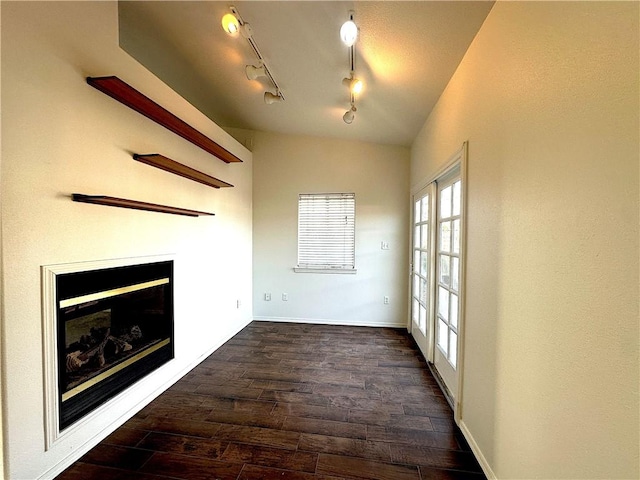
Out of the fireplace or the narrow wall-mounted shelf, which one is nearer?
the fireplace

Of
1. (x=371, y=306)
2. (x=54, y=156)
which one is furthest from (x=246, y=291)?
(x=54, y=156)

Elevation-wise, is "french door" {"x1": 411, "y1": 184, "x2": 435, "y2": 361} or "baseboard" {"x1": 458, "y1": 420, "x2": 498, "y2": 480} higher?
"french door" {"x1": 411, "y1": 184, "x2": 435, "y2": 361}

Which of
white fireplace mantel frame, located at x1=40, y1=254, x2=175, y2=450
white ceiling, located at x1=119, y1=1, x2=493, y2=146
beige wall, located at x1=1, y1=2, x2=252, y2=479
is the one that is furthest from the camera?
white ceiling, located at x1=119, y1=1, x2=493, y2=146

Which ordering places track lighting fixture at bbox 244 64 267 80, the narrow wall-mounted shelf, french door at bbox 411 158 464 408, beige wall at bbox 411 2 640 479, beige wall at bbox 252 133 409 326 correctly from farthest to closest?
beige wall at bbox 252 133 409 326, track lighting fixture at bbox 244 64 267 80, french door at bbox 411 158 464 408, the narrow wall-mounted shelf, beige wall at bbox 411 2 640 479

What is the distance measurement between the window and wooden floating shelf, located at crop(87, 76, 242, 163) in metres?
1.77

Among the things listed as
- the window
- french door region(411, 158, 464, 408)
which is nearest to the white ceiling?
french door region(411, 158, 464, 408)

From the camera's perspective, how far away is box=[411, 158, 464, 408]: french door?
7.32 ft

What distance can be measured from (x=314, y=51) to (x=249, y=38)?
49cm

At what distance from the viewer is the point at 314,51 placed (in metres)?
2.14

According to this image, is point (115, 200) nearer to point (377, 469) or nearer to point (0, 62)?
point (0, 62)

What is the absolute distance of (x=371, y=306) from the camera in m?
4.15

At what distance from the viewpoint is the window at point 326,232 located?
4.17m

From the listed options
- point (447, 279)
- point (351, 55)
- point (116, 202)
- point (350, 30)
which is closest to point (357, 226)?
point (447, 279)

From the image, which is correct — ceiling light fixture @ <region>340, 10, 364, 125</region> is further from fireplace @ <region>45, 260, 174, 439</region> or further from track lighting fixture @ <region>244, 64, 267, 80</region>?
fireplace @ <region>45, 260, 174, 439</region>
